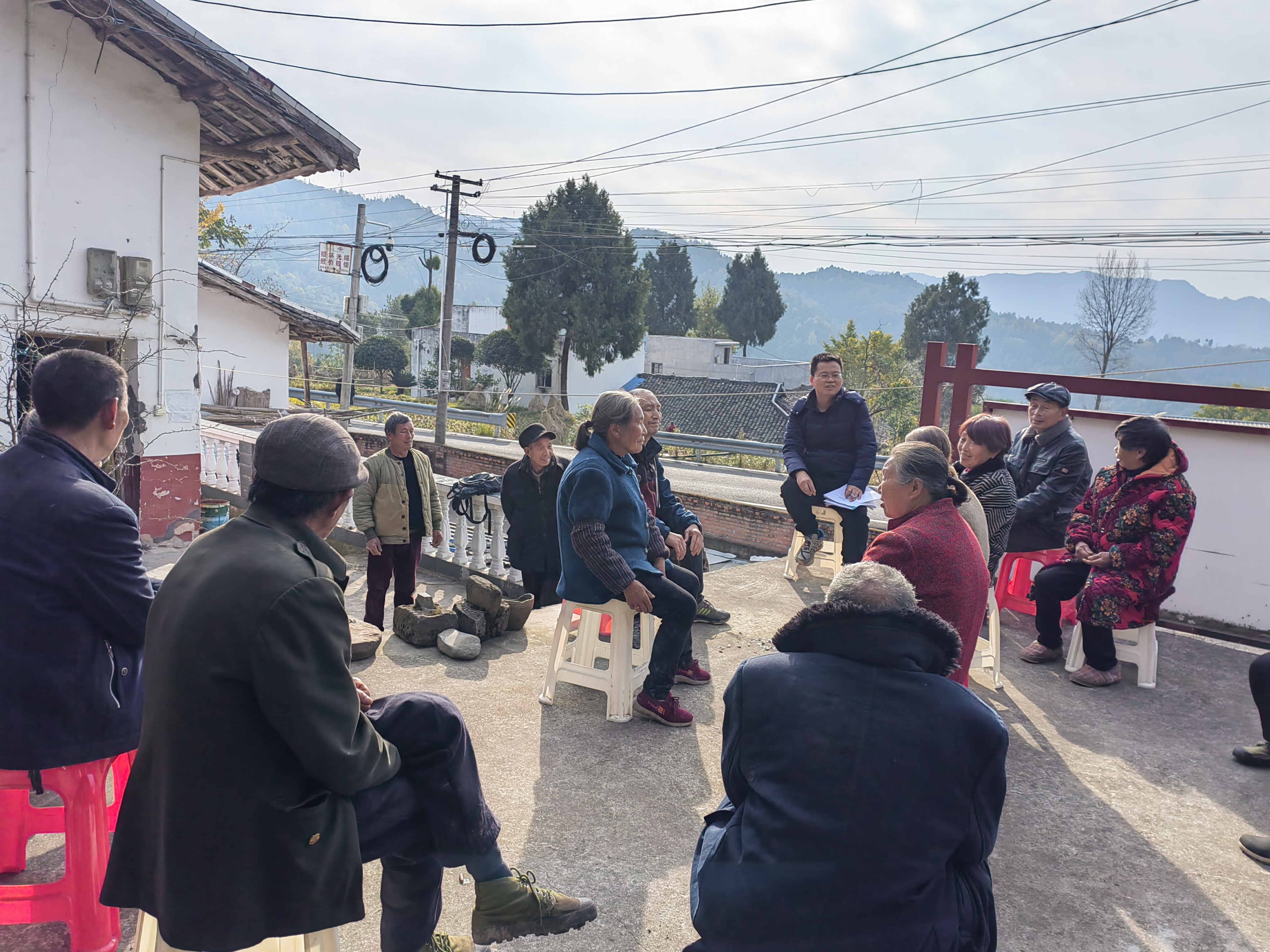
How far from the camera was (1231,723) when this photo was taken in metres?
4.43

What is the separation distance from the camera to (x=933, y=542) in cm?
294

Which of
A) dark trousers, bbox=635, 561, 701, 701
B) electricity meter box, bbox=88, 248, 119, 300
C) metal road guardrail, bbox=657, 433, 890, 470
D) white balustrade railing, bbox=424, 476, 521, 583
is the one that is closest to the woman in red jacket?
dark trousers, bbox=635, 561, 701, 701

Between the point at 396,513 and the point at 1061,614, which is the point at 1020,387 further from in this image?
→ the point at 396,513

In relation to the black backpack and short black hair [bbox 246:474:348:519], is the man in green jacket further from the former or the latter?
short black hair [bbox 246:474:348:519]

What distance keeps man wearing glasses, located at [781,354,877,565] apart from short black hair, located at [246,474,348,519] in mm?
4678

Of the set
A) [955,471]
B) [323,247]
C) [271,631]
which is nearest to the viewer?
[271,631]

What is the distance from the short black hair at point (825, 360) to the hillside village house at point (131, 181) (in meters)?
5.33

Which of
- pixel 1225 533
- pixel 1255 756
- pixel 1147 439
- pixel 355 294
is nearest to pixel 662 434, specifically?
pixel 355 294

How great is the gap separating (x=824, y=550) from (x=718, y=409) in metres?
37.6

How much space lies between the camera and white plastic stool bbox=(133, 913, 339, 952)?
2000 millimetres

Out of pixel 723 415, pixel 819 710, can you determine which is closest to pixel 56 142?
pixel 819 710

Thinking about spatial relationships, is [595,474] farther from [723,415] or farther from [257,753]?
[723,415]

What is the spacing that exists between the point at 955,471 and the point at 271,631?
454cm

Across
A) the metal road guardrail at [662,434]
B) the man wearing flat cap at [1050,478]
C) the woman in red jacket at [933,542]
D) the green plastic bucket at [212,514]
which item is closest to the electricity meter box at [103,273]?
the green plastic bucket at [212,514]
